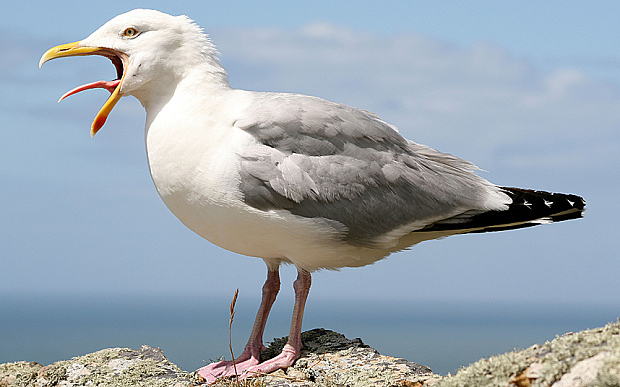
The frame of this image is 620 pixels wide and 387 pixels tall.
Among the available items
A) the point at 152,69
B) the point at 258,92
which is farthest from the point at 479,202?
the point at 152,69

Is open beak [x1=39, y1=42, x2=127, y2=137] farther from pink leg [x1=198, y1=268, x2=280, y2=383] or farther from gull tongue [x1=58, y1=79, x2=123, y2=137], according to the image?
pink leg [x1=198, y1=268, x2=280, y2=383]

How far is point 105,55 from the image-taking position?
20.7 ft

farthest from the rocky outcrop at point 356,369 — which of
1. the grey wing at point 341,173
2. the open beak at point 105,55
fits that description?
the open beak at point 105,55

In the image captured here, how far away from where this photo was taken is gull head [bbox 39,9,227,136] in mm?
6098

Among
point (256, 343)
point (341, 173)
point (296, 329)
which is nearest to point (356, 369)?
point (296, 329)

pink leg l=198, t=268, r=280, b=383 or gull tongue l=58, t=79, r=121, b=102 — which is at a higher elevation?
gull tongue l=58, t=79, r=121, b=102

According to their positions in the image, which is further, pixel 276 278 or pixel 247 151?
pixel 276 278

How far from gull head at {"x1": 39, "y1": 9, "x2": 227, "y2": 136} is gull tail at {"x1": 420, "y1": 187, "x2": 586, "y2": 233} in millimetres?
2885

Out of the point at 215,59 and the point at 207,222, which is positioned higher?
the point at 215,59

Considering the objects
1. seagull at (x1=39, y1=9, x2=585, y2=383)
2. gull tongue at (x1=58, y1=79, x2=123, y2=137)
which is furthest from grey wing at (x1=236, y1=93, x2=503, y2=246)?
gull tongue at (x1=58, y1=79, x2=123, y2=137)

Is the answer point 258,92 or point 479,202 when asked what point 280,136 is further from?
point 479,202

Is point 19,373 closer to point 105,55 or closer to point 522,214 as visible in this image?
point 105,55

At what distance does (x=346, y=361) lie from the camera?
625 cm

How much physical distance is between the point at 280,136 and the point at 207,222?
1066 millimetres
